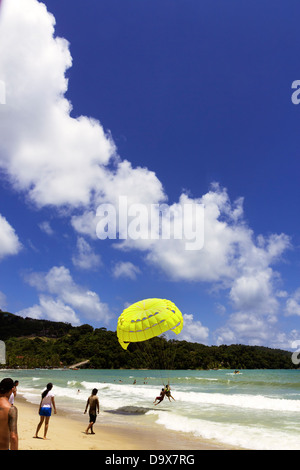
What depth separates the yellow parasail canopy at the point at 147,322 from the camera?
14.6 metres

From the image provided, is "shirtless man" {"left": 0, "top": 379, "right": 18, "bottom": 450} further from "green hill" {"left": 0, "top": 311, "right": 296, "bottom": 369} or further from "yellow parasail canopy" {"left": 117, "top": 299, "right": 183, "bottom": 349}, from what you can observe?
"green hill" {"left": 0, "top": 311, "right": 296, "bottom": 369}

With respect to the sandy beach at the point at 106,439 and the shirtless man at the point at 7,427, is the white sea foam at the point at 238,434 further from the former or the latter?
the shirtless man at the point at 7,427

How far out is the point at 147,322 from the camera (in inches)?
578

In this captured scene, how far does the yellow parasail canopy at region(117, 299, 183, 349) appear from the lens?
14594 mm

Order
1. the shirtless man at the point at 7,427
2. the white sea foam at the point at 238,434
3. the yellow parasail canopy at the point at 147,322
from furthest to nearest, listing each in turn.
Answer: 1. the yellow parasail canopy at the point at 147,322
2. the white sea foam at the point at 238,434
3. the shirtless man at the point at 7,427

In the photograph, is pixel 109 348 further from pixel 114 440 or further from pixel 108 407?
pixel 114 440

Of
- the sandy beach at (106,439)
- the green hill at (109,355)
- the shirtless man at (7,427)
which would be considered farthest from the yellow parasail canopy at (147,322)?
the green hill at (109,355)

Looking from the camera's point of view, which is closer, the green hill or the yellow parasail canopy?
the yellow parasail canopy

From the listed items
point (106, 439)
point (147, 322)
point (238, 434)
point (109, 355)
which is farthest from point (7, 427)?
point (109, 355)

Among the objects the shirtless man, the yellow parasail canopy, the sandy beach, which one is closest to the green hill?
the yellow parasail canopy
